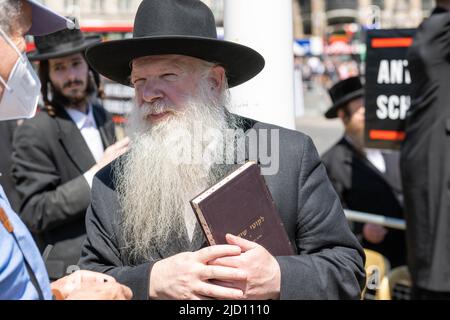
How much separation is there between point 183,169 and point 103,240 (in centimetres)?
38

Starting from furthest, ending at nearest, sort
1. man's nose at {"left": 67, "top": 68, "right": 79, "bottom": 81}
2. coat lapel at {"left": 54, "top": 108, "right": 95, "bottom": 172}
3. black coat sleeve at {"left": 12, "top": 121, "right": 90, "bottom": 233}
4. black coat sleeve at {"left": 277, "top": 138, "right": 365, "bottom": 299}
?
man's nose at {"left": 67, "top": 68, "right": 79, "bottom": 81}, coat lapel at {"left": 54, "top": 108, "right": 95, "bottom": 172}, black coat sleeve at {"left": 12, "top": 121, "right": 90, "bottom": 233}, black coat sleeve at {"left": 277, "top": 138, "right": 365, "bottom": 299}

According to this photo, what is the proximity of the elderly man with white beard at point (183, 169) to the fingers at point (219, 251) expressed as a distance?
10.8 inches

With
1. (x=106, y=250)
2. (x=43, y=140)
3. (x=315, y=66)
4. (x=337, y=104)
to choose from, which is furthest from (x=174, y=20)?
A: (x=315, y=66)

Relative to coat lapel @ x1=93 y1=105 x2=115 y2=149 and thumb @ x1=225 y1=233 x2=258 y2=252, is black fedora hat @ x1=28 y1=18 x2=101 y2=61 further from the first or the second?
thumb @ x1=225 y1=233 x2=258 y2=252

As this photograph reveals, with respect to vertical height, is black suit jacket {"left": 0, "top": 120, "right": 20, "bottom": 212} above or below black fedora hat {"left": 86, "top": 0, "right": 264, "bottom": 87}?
below

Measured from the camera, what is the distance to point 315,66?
40969 millimetres

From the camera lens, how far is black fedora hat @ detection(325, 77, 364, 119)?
5.72 m

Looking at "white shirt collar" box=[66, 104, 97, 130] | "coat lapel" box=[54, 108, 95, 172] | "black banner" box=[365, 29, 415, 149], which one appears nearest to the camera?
"coat lapel" box=[54, 108, 95, 172]

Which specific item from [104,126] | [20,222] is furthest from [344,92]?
[20,222]

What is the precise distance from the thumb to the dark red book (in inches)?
0.7

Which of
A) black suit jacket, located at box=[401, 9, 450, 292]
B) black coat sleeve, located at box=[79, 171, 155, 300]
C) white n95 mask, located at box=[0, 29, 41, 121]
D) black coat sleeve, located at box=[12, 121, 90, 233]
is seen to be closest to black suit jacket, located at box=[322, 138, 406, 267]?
black suit jacket, located at box=[401, 9, 450, 292]

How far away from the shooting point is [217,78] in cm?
263

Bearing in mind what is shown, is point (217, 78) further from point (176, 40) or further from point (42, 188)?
point (42, 188)

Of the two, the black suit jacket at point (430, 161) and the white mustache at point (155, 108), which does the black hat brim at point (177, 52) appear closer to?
the white mustache at point (155, 108)
